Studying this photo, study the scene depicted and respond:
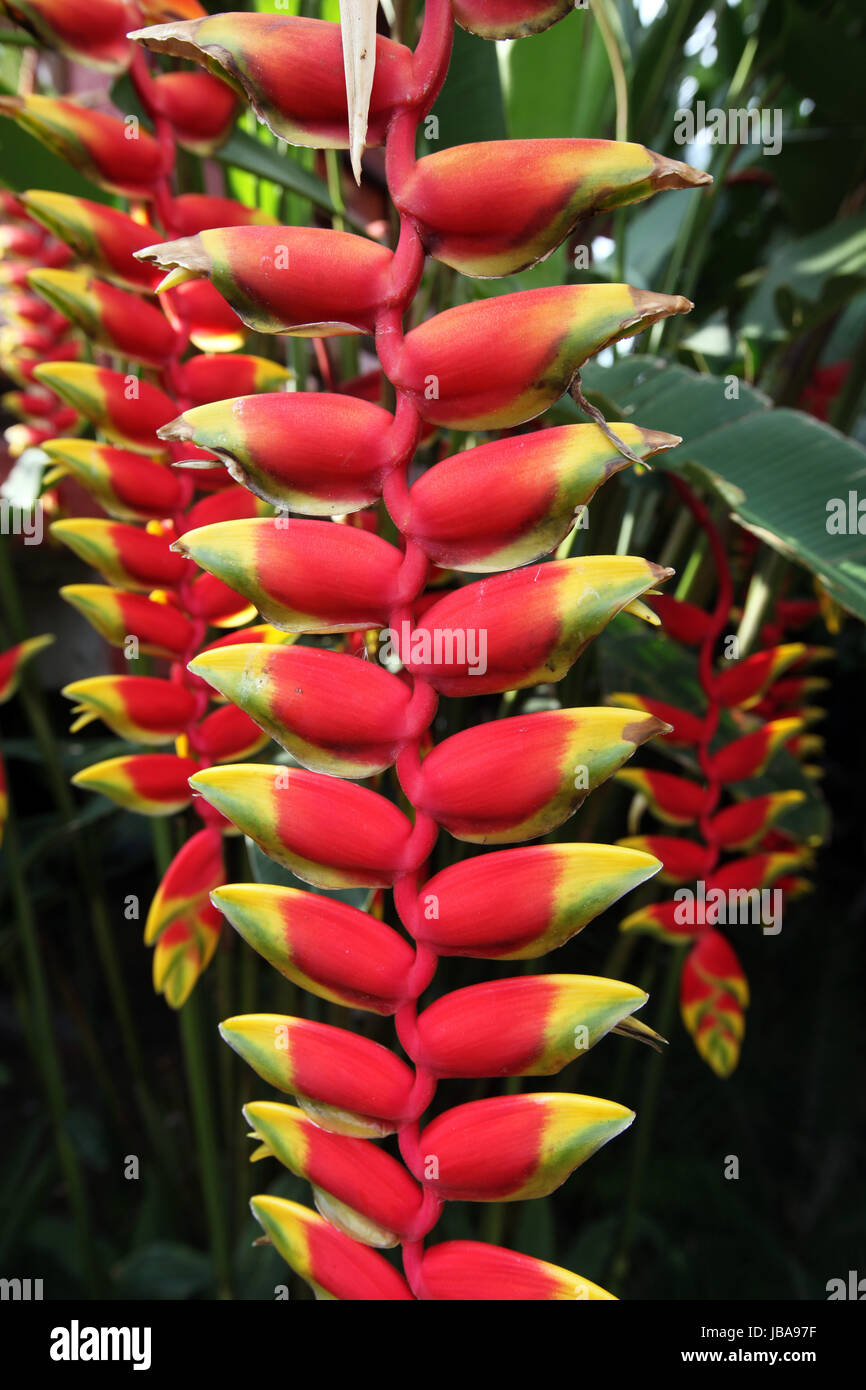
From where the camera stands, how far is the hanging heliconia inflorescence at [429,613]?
176mm

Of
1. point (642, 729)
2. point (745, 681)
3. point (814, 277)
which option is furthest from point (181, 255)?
point (814, 277)

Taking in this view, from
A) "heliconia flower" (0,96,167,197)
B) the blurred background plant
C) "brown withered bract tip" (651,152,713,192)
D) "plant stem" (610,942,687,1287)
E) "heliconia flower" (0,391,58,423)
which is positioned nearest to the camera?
"brown withered bract tip" (651,152,713,192)

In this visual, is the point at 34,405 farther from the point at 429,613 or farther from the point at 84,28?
the point at 429,613

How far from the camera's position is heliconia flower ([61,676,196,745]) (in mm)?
309

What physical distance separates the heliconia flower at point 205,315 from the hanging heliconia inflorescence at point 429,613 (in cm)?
13

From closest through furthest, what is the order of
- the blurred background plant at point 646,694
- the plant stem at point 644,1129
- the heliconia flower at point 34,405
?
the blurred background plant at point 646,694
the plant stem at point 644,1129
the heliconia flower at point 34,405

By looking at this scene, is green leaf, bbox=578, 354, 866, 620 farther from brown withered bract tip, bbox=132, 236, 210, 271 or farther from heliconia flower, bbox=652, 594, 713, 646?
brown withered bract tip, bbox=132, 236, 210, 271

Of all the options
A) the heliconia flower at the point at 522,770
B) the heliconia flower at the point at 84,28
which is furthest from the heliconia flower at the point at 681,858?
the heliconia flower at the point at 84,28

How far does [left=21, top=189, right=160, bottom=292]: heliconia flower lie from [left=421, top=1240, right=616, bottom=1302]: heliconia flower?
273 millimetres

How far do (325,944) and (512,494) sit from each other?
10 centimetres

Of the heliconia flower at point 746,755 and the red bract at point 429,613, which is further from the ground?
the red bract at point 429,613

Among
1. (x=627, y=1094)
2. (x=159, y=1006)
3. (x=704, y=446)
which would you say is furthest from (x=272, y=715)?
(x=159, y=1006)

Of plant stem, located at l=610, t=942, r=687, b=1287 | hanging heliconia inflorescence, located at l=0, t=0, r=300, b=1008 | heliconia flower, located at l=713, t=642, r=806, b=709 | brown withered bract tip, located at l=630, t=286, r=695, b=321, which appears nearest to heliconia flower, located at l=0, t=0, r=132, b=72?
hanging heliconia inflorescence, located at l=0, t=0, r=300, b=1008

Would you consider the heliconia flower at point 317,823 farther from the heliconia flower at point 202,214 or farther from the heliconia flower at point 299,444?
the heliconia flower at point 202,214
